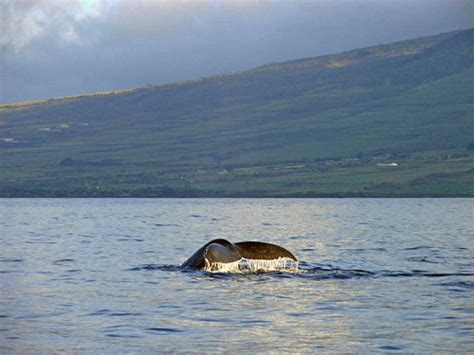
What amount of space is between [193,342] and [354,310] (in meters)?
→ 6.02

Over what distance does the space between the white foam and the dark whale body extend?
15cm

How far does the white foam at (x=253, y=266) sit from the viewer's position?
3253 cm

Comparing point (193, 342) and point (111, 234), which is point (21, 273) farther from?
point (111, 234)

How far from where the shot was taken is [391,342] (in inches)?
777

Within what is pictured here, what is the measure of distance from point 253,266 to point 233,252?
4.75ft

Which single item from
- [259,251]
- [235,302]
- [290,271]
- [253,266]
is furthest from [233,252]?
[235,302]

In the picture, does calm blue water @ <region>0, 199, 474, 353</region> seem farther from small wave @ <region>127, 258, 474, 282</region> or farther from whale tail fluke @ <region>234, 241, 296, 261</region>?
whale tail fluke @ <region>234, 241, 296, 261</region>

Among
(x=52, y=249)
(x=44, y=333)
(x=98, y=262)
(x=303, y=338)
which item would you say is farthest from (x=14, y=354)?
(x=52, y=249)

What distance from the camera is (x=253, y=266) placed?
33375 mm

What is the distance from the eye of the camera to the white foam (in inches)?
1281

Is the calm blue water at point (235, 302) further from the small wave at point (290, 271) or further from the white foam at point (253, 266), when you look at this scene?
the white foam at point (253, 266)

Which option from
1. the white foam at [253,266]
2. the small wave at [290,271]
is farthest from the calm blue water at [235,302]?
the white foam at [253,266]

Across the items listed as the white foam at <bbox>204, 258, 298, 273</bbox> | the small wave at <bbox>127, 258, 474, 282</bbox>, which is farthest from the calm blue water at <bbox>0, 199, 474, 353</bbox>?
the white foam at <bbox>204, 258, 298, 273</bbox>

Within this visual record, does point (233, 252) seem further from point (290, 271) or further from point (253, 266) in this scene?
point (290, 271)
